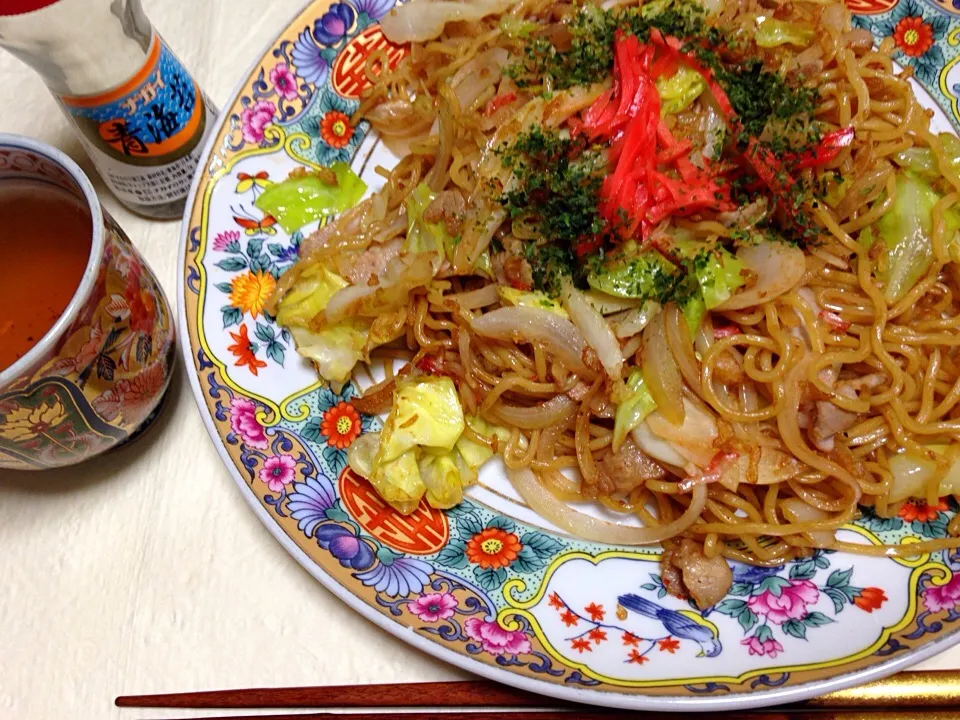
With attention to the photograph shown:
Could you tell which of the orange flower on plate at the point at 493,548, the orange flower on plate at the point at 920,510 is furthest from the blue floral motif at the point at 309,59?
the orange flower on plate at the point at 920,510

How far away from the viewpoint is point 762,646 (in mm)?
1906

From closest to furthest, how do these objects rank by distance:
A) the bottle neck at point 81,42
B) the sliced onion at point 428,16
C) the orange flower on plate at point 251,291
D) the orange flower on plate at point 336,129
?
the bottle neck at point 81,42, the orange flower on plate at point 251,291, the sliced onion at point 428,16, the orange flower on plate at point 336,129

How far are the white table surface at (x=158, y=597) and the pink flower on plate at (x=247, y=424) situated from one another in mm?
431

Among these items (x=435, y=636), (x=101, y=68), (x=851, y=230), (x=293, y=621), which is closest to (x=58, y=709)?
(x=293, y=621)

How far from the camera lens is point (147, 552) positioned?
2.41 m

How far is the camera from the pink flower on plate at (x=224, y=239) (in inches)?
95.9

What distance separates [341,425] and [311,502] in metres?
0.33

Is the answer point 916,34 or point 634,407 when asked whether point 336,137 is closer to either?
point 634,407

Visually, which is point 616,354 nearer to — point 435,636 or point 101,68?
point 435,636

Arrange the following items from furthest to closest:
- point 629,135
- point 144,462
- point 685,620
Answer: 1. point 144,462
2. point 629,135
3. point 685,620

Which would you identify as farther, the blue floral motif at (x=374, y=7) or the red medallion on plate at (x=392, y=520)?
the blue floral motif at (x=374, y=7)

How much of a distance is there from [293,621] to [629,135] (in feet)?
6.31

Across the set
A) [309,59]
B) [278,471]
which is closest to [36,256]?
[278,471]

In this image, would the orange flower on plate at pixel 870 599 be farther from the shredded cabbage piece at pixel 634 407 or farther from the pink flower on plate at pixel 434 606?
the pink flower on plate at pixel 434 606
